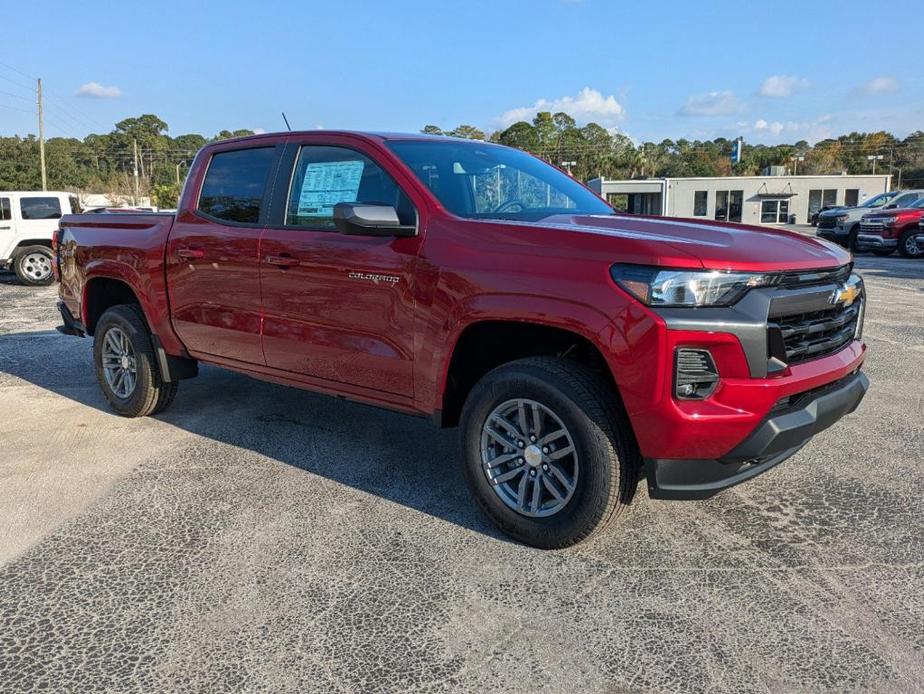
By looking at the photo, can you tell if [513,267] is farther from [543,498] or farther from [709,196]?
[709,196]

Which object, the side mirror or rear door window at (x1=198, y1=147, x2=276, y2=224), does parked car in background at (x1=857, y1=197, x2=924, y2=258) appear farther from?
the side mirror

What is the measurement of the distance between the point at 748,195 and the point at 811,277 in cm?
5429

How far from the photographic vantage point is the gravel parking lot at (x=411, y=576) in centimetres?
249

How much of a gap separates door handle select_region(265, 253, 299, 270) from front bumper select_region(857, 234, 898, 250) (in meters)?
19.3

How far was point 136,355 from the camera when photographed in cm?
522

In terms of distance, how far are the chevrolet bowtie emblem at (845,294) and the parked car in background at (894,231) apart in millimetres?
18104

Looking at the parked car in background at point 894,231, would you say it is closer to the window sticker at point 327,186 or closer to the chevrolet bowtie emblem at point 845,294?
the chevrolet bowtie emblem at point 845,294

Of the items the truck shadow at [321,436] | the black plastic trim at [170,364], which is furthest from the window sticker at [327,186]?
the black plastic trim at [170,364]

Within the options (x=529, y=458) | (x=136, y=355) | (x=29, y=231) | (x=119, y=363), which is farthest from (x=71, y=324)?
(x=29, y=231)

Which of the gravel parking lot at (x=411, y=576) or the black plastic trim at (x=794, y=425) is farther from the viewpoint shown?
the black plastic trim at (x=794, y=425)

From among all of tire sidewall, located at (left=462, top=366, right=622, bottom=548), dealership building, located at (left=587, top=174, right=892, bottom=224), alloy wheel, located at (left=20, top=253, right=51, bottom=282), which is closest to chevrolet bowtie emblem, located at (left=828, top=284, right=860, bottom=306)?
tire sidewall, located at (left=462, top=366, right=622, bottom=548)

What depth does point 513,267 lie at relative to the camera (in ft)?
10.3

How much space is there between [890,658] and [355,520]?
233 centimetres

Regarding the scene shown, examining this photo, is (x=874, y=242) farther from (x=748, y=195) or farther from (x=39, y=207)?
(x=748, y=195)
